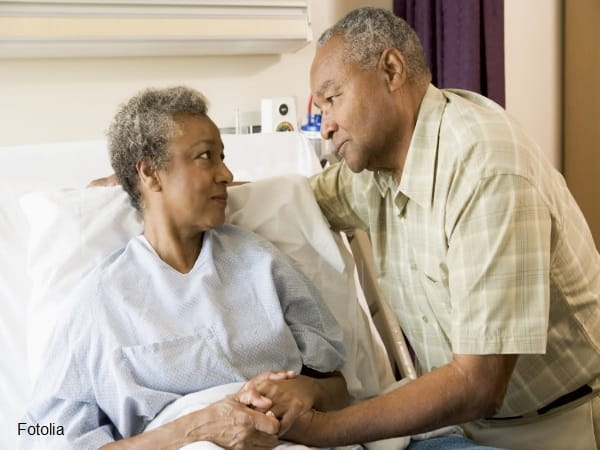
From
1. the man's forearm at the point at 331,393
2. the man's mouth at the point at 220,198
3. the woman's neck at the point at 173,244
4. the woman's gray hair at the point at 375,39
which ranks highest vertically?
the woman's gray hair at the point at 375,39

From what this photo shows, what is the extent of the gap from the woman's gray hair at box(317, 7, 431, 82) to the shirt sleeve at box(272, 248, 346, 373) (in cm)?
45

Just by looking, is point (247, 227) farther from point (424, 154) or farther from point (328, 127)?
point (424, 154)

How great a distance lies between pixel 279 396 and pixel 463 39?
1.60m

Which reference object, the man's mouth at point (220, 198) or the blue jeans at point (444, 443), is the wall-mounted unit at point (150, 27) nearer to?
the man's mouth at point (220, 198)

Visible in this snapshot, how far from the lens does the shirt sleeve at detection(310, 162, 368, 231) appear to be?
165 centimetres

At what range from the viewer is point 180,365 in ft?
4.32

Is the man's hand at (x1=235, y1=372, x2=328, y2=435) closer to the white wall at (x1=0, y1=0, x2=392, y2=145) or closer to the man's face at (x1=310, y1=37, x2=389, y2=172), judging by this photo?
the man's face at (x1=310, y1=37, x2=389, y2=172)

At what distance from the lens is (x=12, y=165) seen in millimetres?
1717

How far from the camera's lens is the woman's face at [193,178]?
1.44 metres

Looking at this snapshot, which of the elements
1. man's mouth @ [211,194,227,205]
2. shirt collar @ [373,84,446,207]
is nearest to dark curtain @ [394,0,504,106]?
shirt collar @ [373,84,446,207]

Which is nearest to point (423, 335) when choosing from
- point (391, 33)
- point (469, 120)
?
point (469, 120)

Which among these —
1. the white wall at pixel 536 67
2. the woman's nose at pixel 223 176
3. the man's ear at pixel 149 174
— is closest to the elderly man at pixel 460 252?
the woman's nose at pixel 223 176

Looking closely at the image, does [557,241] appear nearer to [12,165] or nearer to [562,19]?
[12,165]

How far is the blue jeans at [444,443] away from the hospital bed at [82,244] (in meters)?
0.17
